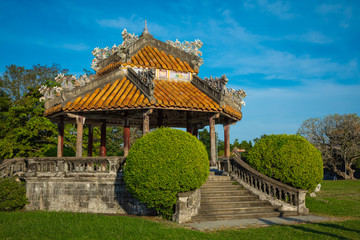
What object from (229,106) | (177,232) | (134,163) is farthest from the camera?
(229,106)

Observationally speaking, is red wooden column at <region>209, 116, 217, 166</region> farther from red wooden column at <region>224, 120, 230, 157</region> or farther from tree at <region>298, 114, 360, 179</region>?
tree at <region>298, 114, 360, 179</region>

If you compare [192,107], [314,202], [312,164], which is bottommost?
[314,202]

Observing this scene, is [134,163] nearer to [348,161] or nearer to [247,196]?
[247,196]

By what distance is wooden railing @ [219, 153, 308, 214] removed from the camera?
1483 cm

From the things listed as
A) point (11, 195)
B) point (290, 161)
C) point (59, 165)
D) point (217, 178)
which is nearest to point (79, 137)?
point (59, 165)

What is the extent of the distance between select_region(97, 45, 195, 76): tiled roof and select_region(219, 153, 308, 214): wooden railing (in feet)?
26.1

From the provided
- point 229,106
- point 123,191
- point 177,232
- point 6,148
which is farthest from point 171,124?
point 177,232

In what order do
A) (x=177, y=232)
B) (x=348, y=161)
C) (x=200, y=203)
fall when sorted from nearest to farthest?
(x=177, y=232) → (x=200, y=203) → (x=348, y=161)

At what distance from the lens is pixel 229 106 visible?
2081 cm

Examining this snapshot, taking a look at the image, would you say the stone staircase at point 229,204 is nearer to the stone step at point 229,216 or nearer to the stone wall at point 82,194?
the stone step at point 229,216

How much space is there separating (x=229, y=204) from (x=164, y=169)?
156 inches

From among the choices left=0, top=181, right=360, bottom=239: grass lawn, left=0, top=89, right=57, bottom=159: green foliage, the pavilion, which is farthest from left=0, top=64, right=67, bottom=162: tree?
left=0, top=181, right=360, bottom=239: grass lawn

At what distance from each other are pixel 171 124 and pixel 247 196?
11931 mm

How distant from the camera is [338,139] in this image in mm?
55688
